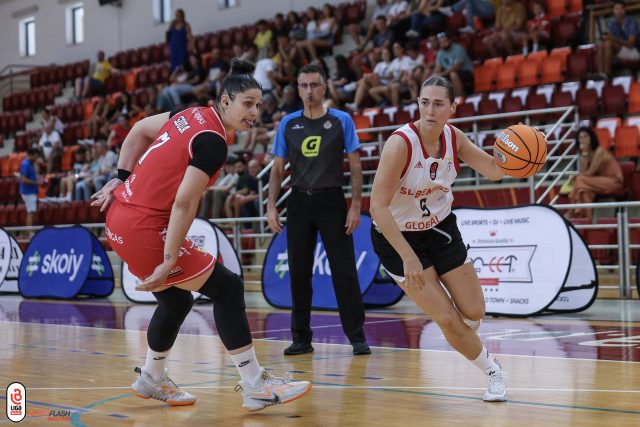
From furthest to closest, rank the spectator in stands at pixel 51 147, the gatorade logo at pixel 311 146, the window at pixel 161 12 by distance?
1. the window at pixel 161 12
2. the spectator in stands at pixel 51 147
3. the gatorade logo at pixel 311 146

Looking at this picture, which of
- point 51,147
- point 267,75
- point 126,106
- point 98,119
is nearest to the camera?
point 267,75

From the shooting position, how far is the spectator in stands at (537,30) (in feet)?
48.9

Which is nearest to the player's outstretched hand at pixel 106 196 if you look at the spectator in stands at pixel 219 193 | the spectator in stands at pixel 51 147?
the spectator in stands at pixel 219 193

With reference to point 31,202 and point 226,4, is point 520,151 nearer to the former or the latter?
point 31,202

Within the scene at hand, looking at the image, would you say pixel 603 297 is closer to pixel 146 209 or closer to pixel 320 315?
pixel 320 315

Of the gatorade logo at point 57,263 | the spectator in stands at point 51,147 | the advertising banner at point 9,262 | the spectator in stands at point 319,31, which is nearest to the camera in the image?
the gatorade logo at point 57,263

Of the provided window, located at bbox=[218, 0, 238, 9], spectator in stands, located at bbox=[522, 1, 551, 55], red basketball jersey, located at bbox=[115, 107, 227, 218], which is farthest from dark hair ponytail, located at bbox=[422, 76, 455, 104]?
window, located at bbox=[218, 0, 238, 9]

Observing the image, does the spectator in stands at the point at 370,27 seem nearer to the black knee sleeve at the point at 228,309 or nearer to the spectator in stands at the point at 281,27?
the spectator in stands at the point at 281,27

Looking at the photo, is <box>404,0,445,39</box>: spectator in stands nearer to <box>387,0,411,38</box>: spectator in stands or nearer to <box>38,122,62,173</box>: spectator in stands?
<box>387,0,411,38</box>: spectator in stands

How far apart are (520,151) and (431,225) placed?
0.61 meters

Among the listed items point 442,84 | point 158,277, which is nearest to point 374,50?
point 442,84

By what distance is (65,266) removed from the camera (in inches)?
513

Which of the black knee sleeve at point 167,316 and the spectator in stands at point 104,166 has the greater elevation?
the spectator in stands at point 104,166

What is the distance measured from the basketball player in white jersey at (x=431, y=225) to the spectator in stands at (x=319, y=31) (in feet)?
45.3
